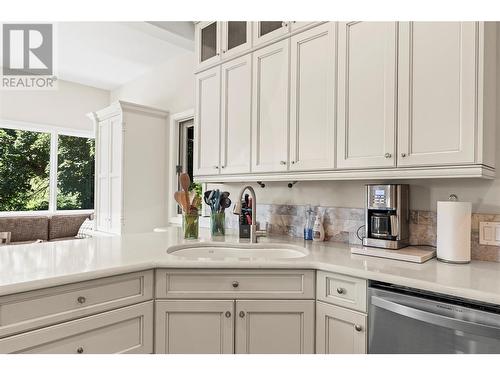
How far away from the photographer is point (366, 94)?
1701mm

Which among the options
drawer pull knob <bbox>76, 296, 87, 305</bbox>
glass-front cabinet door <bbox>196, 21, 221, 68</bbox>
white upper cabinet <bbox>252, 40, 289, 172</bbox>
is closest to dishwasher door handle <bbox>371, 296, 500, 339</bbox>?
white upper cabinet <bbox>252, 40, 289, 172</bbox>

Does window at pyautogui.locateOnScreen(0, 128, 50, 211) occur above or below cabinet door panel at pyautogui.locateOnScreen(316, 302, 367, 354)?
above

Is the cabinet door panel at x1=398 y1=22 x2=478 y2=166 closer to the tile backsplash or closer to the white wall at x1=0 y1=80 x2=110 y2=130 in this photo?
the tile backsplash

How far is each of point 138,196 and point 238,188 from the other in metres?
1.61

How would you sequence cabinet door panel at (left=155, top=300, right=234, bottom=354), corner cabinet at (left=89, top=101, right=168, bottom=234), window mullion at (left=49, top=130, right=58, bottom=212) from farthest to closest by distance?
window mullion at (left=49, top=130, right=58, bottom=212), corner cabinet at (left=89, top=101, right=168, bottom=234), cabinet door panel at (left=155, top=300, right=234, bottom=354)

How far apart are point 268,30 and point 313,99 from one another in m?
0.61

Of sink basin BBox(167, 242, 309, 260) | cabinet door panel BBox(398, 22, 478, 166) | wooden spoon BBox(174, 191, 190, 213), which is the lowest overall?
sink basin BBox(167, 242, 309, 260)

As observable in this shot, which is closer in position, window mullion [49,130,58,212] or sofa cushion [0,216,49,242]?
sofa cushion [0,216,49,242]

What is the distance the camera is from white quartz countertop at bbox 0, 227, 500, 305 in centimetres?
121

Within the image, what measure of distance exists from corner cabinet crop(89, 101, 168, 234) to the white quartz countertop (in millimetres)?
1832

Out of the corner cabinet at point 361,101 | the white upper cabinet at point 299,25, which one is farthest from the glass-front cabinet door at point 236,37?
the white upper cabinet at point 299,25

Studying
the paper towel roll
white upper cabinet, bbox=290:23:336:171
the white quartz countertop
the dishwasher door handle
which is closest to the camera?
the dishwasher door handle

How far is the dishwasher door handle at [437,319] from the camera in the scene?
110cm
